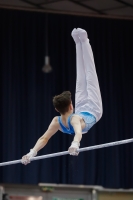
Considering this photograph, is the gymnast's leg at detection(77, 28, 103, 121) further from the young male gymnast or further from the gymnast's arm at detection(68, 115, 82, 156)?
the gymnast's arm at detection(68, 115, 82, 156)

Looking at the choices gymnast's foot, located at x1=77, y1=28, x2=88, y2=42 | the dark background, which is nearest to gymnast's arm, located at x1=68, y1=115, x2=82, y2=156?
gymnast's foot, located at x1=77, y1=28, x2=88, y2=42

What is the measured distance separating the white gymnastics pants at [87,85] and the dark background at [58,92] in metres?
4.91

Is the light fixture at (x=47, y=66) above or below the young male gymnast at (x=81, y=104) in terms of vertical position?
above

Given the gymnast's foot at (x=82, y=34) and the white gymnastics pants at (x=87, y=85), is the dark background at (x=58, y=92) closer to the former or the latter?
the white gymnastics pants at (x=87, y=85)

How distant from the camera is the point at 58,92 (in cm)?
1197

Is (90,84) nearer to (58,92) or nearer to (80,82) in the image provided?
(80,82)

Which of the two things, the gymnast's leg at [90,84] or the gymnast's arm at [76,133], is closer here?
the gymnast's arm at [76,133]

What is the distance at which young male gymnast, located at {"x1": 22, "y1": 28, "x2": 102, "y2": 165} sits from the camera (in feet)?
20.1

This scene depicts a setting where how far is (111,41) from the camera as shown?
1236cm

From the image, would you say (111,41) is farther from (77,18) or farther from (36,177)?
(36,177)

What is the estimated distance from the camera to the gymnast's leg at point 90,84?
6477 millimetres

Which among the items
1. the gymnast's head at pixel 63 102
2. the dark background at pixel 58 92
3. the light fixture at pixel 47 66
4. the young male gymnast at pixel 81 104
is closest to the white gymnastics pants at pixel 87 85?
the young male gymnast at pixel 81 104

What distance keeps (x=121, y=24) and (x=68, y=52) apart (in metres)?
1.30

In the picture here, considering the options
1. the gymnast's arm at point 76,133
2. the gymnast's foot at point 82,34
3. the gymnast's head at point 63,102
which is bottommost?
the gymnast's arm at point 76,133
